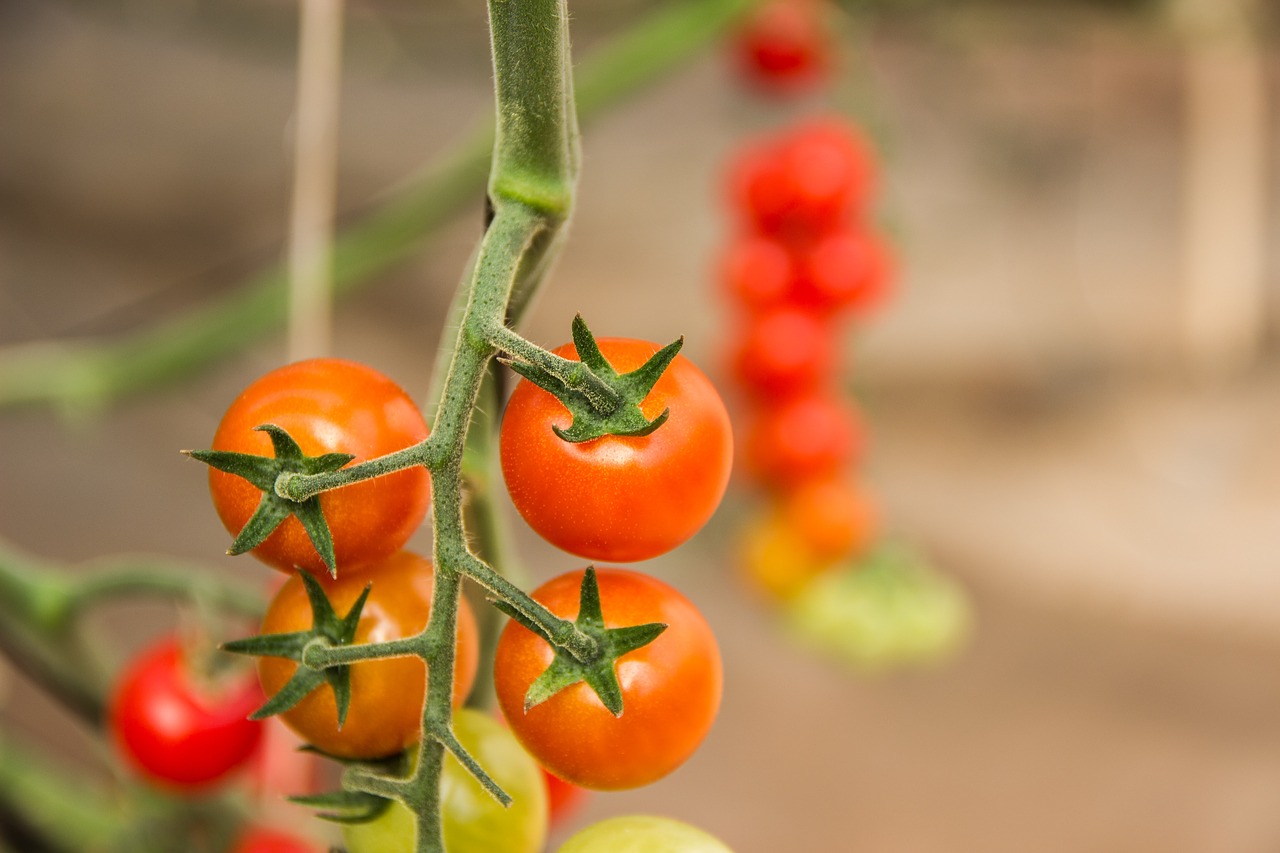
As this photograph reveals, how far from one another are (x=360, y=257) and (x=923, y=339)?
80 cm

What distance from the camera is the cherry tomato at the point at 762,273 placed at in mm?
801

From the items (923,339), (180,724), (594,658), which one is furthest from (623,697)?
(923,339)

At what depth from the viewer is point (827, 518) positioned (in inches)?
32.1

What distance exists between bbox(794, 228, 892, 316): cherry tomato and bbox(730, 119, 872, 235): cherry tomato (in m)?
0.01

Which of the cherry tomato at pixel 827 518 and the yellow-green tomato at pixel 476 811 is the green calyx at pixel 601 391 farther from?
the cherry tomato at pixel 827 518

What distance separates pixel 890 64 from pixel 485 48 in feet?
1.78

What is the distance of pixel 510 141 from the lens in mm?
216

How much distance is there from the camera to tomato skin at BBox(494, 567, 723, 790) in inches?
8.5

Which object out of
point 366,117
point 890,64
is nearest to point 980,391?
point 890,64

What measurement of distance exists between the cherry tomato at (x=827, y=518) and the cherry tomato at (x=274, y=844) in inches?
17.9

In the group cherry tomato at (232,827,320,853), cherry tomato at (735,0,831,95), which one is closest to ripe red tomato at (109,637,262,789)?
cherry tomato at (232,827,320,853)

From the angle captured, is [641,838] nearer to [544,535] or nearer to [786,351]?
[544,535]

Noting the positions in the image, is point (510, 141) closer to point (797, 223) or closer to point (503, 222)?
point (503, 222)

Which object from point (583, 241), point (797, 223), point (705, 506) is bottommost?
point (705, 506)
